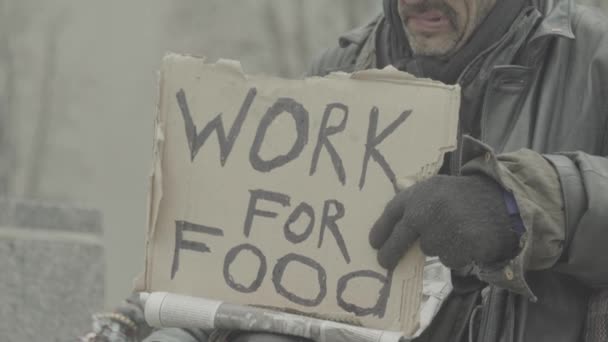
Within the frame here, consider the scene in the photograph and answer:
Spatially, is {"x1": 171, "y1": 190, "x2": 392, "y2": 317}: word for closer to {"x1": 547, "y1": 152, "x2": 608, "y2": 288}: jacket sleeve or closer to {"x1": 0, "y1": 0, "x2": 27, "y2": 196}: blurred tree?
{"x1": 547, "y1": 152, "x2": 608, "y2": 288}: jacket sleeve

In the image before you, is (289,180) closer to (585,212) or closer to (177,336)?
(177,336)

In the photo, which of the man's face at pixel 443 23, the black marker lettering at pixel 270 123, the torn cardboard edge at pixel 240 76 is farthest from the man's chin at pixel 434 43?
the black marker lettering at pixel 270 123

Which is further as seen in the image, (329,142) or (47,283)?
(47,283)

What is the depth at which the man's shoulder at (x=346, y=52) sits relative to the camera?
3.99 metres

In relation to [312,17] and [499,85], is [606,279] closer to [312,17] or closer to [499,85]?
[499,85]

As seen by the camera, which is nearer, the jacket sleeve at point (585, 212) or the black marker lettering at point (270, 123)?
the jacket sleeve at point (585, 212)

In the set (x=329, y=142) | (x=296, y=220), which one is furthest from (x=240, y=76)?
(x=296, y=220)

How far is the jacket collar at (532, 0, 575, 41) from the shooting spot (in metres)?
3.47

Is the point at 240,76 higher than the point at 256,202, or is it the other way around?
the point at 240,76

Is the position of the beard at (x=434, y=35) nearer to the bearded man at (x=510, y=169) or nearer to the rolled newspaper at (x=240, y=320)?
the bearded man at (x=510, y=169)

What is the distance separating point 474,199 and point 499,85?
57 cm

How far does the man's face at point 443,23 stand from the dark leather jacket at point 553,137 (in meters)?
0.09

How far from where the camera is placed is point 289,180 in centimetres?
326

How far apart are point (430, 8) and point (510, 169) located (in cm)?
68
